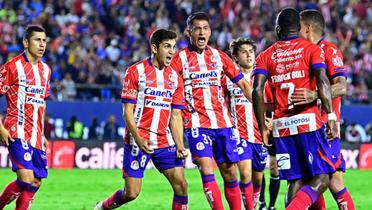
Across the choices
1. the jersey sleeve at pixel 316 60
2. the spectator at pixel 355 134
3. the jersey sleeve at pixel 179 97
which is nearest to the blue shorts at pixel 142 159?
the jersey sleeve at pixel 179 97

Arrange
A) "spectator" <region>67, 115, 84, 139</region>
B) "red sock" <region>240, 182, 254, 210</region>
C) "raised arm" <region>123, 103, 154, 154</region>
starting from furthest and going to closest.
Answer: "spectator" <region>67, 115, 84, 139</region> < "red sock" <region>240, 182, 254, 210</region> < "raised arm" <region>123, 103, 154, 154</region>

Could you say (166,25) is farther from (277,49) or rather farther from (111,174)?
(277,49)

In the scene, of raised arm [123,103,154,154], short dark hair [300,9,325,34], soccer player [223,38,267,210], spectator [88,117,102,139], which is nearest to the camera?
short dark hair [300,9,325,34]

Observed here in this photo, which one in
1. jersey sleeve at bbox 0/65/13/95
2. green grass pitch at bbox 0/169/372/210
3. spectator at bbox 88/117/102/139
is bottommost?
green grass pitch at bbox 0/169/372/210

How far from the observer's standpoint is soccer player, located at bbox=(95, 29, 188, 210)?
11.8 m

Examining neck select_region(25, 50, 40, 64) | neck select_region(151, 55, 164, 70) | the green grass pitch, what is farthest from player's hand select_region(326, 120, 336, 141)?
the green grass pitch

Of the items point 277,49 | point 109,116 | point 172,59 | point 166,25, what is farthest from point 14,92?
point 166,25

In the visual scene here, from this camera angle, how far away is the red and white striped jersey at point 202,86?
12414mm

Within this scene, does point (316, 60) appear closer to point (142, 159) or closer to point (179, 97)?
point (179, 97)

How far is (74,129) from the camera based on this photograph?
90.1 feet

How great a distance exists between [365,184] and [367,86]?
10077mm

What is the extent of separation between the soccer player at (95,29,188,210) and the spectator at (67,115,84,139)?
1551 cm

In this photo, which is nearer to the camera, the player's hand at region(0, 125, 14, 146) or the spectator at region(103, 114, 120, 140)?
the player's hand at region(0, 125, 14, 146)

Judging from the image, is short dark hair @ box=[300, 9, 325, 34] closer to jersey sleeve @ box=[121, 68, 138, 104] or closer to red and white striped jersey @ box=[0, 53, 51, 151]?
jersey sleeve @ box=[121, 68, 138, 104]
